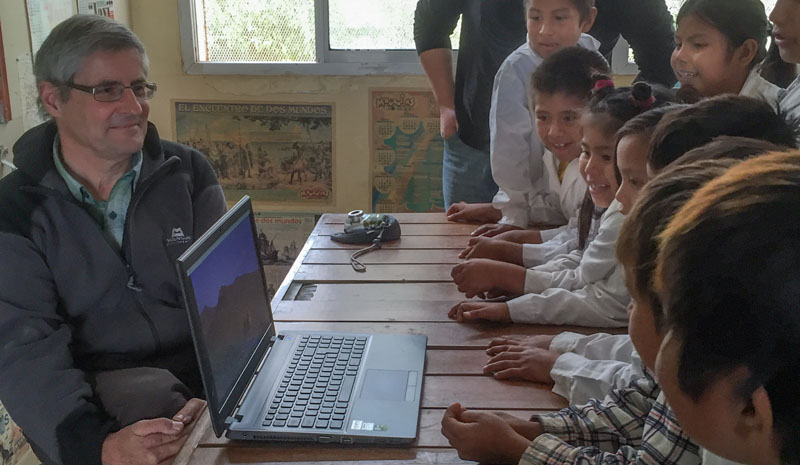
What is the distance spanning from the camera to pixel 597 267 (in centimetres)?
138

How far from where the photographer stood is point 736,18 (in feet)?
5.87

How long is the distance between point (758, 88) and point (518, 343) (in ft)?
3.23

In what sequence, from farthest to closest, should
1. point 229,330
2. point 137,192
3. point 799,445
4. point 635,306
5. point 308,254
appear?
point 308,254 < point 137,192 < point 229,330 < point 635,306 < point 799,445

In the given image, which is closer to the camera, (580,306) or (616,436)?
(616,436)

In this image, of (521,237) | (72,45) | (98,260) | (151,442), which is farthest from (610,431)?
(72,45)

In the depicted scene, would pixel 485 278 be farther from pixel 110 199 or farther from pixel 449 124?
pixel 449 124

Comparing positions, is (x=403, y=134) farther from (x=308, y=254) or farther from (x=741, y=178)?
(x=741, y=178)

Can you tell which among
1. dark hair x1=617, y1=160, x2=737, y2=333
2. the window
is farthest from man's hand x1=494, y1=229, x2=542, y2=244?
the window

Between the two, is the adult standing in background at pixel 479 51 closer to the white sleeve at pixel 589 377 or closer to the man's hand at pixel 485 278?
the man's hand at pixel 485 278

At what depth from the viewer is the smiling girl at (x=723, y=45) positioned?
1.80m

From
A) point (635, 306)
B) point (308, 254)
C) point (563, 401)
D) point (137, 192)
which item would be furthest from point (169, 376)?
point (635, 306)

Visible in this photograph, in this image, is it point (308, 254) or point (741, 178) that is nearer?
point (741, 178)

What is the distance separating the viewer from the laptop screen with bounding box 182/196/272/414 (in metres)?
0.94

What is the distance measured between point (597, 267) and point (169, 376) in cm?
87
